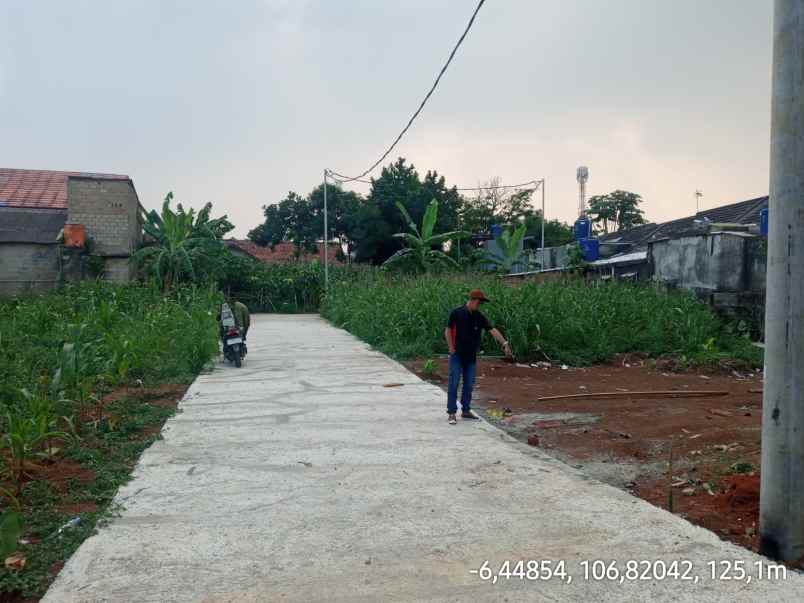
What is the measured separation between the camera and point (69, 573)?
3617mm

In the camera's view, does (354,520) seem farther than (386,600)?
Yes

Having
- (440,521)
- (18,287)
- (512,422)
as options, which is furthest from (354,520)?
(18,287)

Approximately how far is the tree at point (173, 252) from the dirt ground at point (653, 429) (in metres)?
14.4

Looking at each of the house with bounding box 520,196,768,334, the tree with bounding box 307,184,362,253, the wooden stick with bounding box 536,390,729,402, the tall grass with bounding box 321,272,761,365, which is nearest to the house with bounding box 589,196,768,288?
the house with bounding box 520,196,768,334

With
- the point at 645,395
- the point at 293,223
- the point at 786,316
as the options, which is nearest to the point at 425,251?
the point at 645,395

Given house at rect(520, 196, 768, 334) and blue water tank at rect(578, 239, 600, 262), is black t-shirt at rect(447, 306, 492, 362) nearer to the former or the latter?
house at rect(520, 196, 768, 334)

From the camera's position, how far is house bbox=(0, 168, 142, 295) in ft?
72.9

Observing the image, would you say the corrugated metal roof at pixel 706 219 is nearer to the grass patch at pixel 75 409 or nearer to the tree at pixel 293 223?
the grass patch at pixel 75 409

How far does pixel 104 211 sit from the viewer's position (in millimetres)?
23281

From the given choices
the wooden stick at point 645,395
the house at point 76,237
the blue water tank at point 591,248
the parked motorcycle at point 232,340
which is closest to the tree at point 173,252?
the house at point 76,237

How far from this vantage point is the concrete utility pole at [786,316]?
3.77 meters

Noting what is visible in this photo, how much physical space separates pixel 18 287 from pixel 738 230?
21634 millimetres

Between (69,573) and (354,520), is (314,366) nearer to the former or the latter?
(354,520)

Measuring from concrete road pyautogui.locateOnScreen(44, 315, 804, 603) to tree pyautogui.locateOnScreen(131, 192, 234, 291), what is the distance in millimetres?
17457
